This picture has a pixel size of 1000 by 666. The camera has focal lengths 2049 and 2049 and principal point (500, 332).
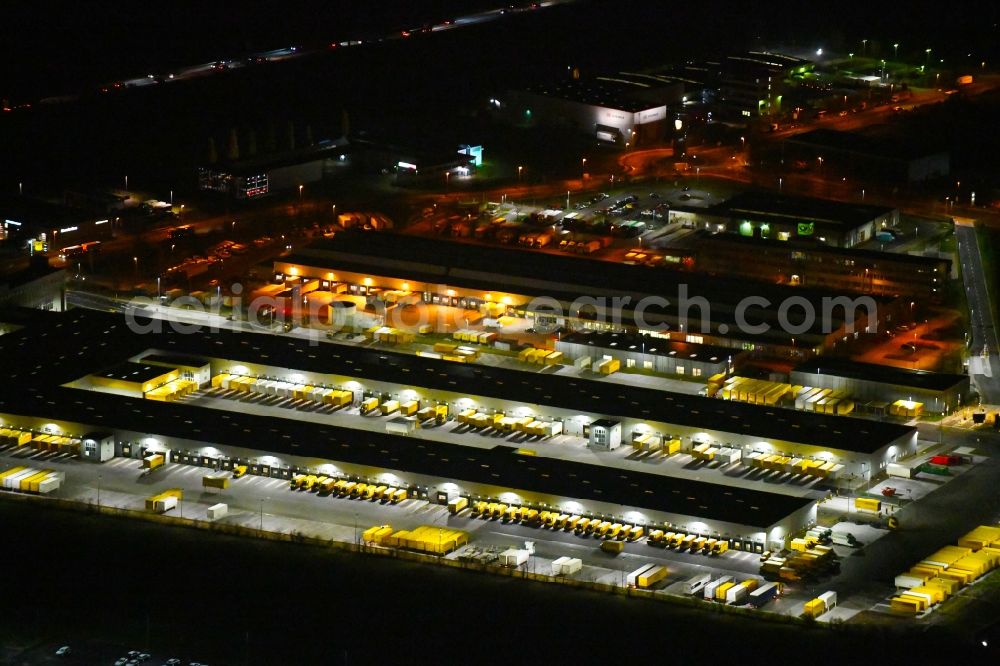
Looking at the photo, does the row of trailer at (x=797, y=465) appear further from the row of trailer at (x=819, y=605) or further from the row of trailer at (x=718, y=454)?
the row of trailer at (x=819, y=605)

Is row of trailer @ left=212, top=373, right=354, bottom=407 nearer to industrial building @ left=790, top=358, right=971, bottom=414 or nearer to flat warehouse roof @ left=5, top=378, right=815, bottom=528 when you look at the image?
flat warehouse roof @ left=5, top=378, right=815, bottom=528

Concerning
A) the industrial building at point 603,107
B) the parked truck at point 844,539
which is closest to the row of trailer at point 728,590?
the parked truck at point 844,539

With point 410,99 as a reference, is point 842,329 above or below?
below

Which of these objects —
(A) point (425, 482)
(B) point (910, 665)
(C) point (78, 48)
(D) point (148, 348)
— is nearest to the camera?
(B) point (910, 665)

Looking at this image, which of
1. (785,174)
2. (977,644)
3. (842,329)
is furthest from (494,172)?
(977,644)

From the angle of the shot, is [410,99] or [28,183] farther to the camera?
[410,99]

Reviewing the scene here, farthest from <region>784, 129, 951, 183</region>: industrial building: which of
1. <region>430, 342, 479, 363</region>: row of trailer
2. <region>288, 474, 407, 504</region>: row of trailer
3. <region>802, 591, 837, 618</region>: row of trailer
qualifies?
<region>802, 591, 837, 618</region>: row of trailer

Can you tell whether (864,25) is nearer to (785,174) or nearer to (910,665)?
(785,174)
